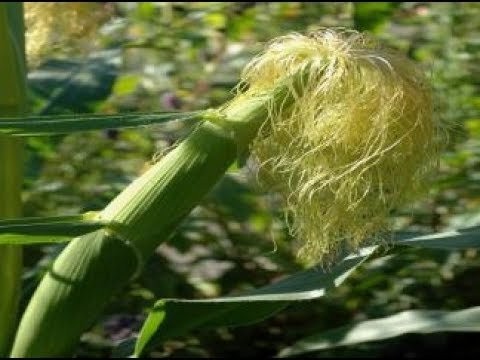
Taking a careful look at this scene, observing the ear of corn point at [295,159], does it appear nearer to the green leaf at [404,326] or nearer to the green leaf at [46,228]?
the green leaf at [46,228]

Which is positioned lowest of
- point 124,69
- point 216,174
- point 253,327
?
point 253,327

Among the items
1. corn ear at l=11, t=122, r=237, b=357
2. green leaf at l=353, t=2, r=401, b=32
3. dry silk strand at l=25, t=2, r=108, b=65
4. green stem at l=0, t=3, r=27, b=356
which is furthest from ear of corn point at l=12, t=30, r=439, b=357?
dry silk strand at l=25, t=2, r=108, b=65

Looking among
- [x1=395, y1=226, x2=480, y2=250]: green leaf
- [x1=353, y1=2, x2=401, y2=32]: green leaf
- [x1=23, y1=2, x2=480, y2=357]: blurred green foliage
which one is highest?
[x1=353, y1=2, x2=401, y2=32]: green leaf

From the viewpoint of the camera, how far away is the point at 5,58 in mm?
1229

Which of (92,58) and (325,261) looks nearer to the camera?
(325,261)

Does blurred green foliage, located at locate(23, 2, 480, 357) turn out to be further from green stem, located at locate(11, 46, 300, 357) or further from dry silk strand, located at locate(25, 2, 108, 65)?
green stem, located at locate(11, 46, 300, 357)

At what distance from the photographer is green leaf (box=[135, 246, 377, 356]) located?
107 cm

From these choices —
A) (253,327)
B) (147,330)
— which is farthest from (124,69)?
(147,330)

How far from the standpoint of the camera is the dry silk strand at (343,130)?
0.98 metres

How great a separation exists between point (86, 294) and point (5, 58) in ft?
1.13

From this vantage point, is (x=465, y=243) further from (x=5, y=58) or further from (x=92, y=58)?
(x=92, y=58)

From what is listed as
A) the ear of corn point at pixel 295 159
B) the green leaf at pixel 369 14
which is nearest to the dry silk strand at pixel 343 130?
the ear of corn point at pixel 295 159

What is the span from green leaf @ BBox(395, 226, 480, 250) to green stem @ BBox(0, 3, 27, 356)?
0.37m

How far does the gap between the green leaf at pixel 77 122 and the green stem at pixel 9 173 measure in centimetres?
23
